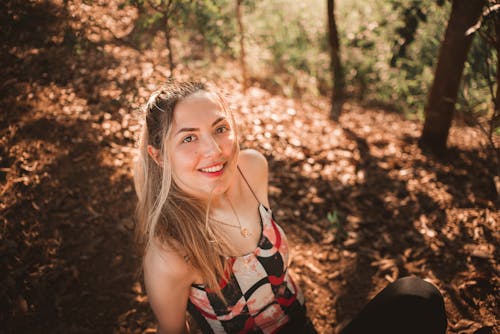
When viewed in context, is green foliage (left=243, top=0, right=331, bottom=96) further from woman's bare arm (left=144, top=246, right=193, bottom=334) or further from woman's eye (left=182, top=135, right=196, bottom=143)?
woman's bare arm (left=144, top=246, right=193, bottom=334)

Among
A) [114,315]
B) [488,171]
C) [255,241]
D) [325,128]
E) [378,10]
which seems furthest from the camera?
[378,10]

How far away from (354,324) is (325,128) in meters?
3.29

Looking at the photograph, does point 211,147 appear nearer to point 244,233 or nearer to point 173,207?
point 173,207

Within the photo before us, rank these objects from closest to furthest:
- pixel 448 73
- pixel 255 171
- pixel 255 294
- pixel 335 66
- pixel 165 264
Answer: pixel 165 264
pixel 255 294
pixel 255 171
pixel 448 73
pixel 335 66

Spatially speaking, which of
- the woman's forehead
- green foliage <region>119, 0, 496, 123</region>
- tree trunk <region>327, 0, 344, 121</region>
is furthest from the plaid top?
green foliage <region>119, 0, 496, 123</region>

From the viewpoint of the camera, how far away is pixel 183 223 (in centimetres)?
167

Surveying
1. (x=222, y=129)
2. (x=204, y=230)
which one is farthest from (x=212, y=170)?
(x=204, y=230)

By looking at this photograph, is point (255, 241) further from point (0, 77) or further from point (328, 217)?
point (0, 77)

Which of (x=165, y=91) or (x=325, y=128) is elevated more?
(x=165, y=91)

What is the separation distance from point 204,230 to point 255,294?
0.46 meters

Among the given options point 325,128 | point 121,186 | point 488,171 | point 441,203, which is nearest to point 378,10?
point 325,128

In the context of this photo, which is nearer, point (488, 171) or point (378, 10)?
point (488, 171)

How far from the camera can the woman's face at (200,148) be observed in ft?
5.24

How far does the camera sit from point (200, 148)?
159cm
